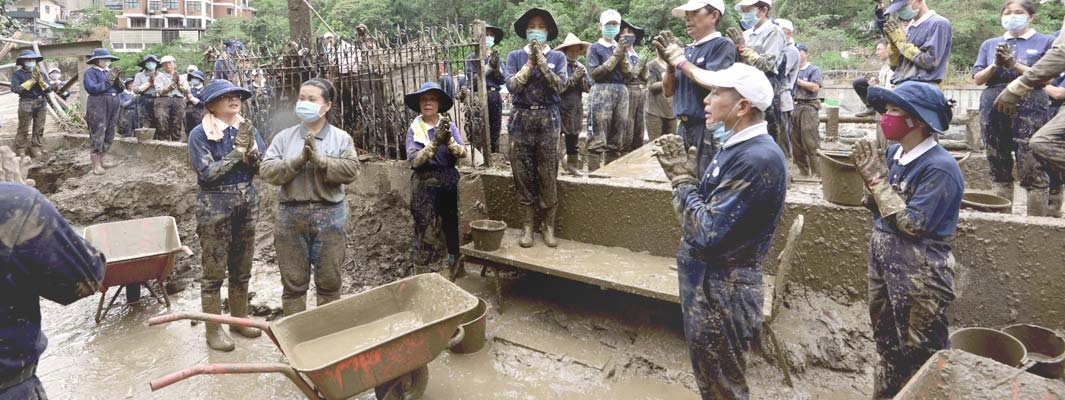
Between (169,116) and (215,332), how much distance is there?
8452 millimetres

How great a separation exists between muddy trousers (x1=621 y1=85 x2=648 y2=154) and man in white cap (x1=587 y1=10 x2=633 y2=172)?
38 cm

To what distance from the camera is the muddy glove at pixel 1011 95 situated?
4.52 metres

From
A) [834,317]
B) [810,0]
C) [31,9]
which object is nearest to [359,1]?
[810,0]

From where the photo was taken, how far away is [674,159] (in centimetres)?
317

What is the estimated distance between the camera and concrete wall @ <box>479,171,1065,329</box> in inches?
171

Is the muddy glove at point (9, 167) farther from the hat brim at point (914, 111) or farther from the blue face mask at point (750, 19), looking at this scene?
the blue face mask at point (750, 19)

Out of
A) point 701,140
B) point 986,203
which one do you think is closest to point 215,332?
point 701,140

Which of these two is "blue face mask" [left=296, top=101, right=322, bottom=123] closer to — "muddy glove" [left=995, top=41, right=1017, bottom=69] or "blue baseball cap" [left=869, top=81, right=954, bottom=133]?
"blue baseball cap" [left=869, top=81, right=954, bottom=133]

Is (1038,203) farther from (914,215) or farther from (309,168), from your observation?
(309,168)

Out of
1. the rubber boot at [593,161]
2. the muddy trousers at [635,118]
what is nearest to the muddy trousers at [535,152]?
the rubber boot at [593,161]

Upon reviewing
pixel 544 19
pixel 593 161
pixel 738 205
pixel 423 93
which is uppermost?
pixel 544 19

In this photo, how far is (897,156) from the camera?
139 inches

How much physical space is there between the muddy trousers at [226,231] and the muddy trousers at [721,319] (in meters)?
3.72

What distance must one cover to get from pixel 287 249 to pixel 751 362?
3716 millimetres
